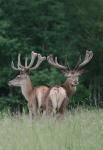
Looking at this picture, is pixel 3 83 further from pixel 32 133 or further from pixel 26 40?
pixel 32 133

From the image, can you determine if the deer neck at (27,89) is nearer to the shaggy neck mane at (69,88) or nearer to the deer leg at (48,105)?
the shaggy neck mane at (69,88)

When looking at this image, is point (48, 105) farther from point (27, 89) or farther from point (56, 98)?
point (27, 89)

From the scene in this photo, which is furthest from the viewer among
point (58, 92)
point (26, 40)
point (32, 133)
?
point (26, 40)

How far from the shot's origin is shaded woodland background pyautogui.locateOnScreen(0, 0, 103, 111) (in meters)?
27.4

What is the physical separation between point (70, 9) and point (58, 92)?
16183 millimetres

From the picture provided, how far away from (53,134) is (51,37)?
1994cm

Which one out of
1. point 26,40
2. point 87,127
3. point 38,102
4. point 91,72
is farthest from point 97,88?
point 87,127

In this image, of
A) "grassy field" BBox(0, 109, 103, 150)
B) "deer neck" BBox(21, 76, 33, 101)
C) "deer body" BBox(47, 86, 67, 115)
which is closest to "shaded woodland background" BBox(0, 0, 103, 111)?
"deer neck" BBox(21, 76, 33, 101)

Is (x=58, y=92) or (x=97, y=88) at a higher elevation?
(x=58, y=92)

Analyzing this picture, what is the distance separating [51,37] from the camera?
29.0m

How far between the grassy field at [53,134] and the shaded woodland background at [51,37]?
54.1 feet

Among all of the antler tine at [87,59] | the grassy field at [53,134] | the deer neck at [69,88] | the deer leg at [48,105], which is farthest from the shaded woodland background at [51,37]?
the grassy field at [53,134]

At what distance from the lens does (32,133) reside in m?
9.38

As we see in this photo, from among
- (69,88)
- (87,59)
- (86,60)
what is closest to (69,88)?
(69,88)
